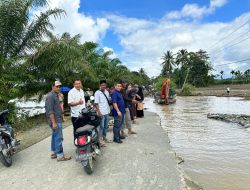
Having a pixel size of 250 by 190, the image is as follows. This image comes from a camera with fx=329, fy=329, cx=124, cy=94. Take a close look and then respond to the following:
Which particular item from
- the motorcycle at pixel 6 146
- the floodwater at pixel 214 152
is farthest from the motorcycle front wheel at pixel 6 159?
the floodwater at pixel 214 152

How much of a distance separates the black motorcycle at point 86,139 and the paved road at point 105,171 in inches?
9.8

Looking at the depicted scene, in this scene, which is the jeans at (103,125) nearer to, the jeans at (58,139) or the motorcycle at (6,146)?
the jeans at (58,139)

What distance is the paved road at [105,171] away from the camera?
539cm

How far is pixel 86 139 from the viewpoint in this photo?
6.04 metres

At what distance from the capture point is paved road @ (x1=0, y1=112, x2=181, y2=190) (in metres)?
5.39

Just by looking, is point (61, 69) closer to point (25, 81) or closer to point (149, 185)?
point (25, 81)

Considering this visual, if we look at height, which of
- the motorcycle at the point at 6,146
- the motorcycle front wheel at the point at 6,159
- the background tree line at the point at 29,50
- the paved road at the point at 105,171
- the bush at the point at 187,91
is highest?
the background tree line at the point at 29,50

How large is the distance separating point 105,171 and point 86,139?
687 millimetres

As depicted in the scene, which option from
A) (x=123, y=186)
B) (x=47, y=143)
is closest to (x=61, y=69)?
(x=47, y=143)

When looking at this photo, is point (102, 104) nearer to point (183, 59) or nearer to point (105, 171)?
point (105, 171)

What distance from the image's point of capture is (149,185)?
5344 millimetres

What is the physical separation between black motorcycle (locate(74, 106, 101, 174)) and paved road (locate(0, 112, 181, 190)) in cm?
25

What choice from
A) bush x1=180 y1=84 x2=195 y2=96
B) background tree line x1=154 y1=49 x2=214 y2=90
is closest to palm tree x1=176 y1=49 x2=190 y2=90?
background tree line x1=154 y1=49 x2=214 y2=90

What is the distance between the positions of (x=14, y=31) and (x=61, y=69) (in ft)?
8.07
